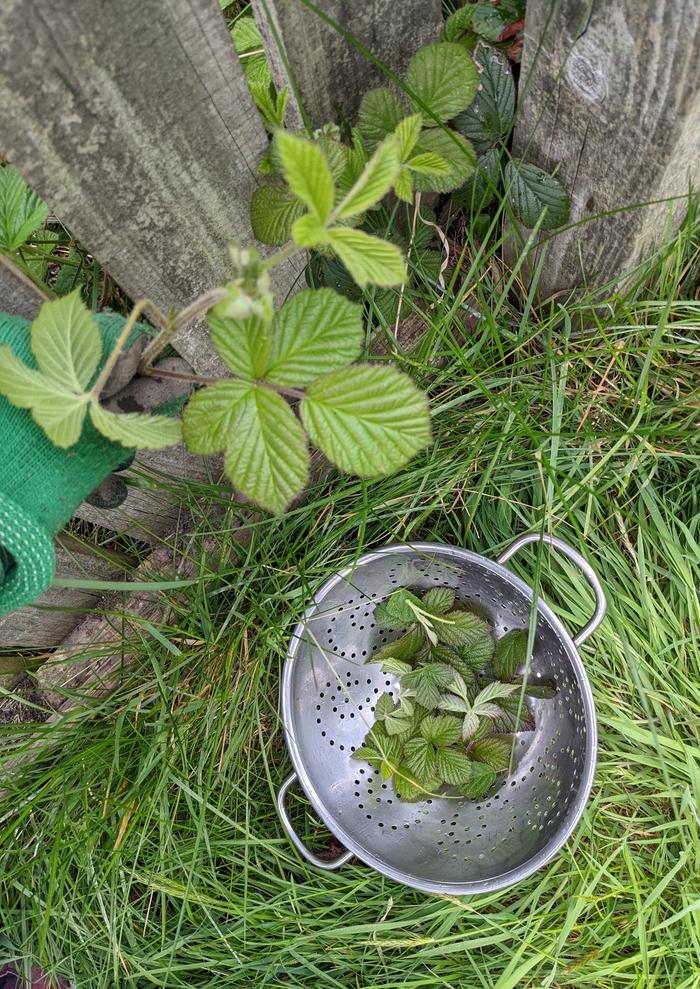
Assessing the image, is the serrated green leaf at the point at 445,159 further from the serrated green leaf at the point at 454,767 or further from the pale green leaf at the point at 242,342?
the serrated green leaf at the point at 454,767

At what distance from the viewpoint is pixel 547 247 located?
43.3 inches

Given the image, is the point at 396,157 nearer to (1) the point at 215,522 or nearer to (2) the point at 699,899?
(1) the point at 215,522

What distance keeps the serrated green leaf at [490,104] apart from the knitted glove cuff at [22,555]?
722mm

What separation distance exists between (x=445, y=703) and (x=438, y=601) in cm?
16

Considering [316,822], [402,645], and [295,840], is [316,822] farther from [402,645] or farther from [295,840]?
[402,645]

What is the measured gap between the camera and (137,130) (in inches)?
27.8

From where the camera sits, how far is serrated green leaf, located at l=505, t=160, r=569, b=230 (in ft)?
3.23

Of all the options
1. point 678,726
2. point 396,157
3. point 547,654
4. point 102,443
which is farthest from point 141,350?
point 678,726

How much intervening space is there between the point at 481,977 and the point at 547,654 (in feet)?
1.73

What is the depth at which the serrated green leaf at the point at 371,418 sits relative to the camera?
0.71 meters

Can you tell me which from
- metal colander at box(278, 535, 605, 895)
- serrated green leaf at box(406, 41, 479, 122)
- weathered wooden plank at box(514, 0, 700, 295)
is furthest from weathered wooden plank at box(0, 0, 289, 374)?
metal colander at box(278, 535, 605, 895)

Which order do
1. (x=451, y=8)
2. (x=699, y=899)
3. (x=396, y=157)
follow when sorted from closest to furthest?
(x=396, y=157)
(x=451, y=8)
(x=699, y=899)

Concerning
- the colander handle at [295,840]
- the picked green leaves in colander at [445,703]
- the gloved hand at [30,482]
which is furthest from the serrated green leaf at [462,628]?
the gloved hand at [30,482]

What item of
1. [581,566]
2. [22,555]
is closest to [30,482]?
[22,555]
